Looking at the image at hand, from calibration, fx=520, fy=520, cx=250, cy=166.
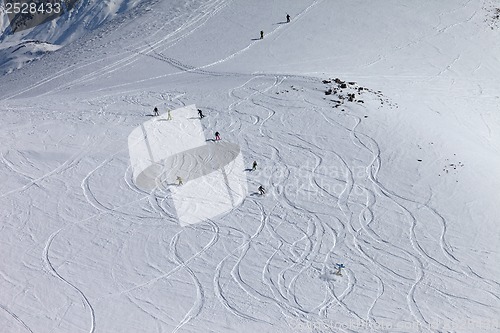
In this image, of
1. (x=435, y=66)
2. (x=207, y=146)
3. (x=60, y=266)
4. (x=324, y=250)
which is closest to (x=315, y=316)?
(x=324, y=250)

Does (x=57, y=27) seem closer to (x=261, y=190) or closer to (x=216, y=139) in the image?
(x=216, y=139)

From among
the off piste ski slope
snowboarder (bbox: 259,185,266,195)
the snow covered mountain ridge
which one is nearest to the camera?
the off piste ski slope

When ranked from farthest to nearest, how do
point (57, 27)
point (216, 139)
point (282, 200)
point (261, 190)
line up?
point (57, 27) → point (216, 139) → point (261, 190) → point (282, 200)

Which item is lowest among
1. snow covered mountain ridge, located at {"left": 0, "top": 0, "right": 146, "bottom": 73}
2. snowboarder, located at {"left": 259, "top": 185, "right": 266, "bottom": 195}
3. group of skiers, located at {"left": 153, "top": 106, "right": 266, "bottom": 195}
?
snow covered mountain ridge, located at {"left": 0, "top": 0, "right": 146, "bottom": 73}

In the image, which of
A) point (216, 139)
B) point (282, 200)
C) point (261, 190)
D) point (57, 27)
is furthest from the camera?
point (57, 27)

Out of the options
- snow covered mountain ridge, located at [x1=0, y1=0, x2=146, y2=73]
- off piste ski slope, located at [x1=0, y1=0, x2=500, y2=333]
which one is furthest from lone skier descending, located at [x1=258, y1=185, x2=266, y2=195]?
snow covered mountain ridge, located at [x1=0, y1=0, x2=146, y2=73]

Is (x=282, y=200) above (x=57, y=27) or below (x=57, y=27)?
above

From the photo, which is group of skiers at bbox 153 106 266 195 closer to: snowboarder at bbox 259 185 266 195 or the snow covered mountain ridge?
snowboarder at bbox 259 185 266 195

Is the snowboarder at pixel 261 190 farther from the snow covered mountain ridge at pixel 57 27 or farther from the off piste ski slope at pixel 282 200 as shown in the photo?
the snow covered mountain ridge at pixel 57 27

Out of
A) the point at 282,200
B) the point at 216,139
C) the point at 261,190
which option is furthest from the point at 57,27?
the point at 282,200
